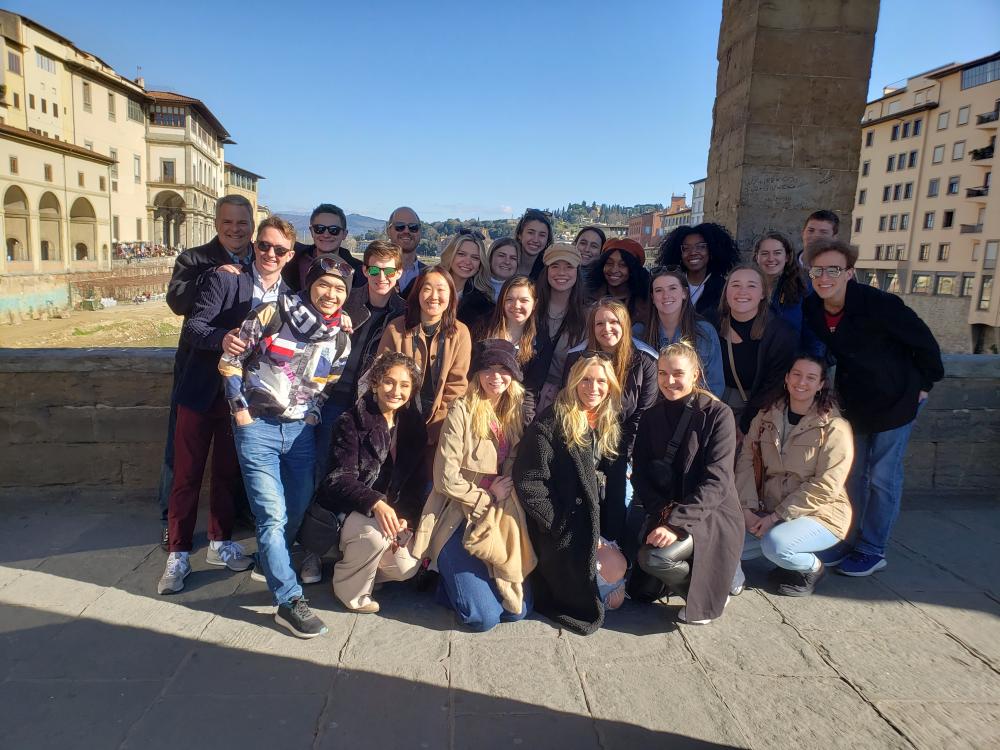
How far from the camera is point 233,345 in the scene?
9.97 ft

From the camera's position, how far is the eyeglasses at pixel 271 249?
3.33m

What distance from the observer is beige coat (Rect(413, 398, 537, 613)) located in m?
3.06

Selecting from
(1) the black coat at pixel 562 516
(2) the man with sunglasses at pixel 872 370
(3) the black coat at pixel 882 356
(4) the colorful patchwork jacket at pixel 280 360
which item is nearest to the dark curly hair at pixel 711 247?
(2) the man with sunglasses at pixel 872 370

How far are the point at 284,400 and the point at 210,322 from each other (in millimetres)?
633

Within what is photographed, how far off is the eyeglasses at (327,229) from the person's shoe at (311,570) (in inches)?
77.4

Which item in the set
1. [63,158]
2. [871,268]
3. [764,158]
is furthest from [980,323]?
[63,158]

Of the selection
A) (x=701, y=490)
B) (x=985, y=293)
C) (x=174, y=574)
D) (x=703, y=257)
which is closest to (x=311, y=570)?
(x=174, y=574)

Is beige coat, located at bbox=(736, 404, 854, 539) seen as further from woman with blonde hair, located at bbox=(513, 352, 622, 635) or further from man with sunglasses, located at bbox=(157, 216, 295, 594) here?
man with sunglasses, located at bbox=(157, 216, 295, 594)

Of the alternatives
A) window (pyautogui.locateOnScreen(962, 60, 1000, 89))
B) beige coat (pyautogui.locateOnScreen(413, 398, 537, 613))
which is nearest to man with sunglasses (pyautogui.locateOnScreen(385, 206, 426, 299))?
beige coat (pyautogui.locateOnScreen(413, 398, 537, 613))

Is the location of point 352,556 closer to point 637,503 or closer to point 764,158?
point 637,503

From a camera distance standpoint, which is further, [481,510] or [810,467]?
[810,467]

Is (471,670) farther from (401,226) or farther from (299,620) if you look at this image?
(401,226)

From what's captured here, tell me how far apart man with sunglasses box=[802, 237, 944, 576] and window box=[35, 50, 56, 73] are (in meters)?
55.3

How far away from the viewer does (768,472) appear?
3.53m
